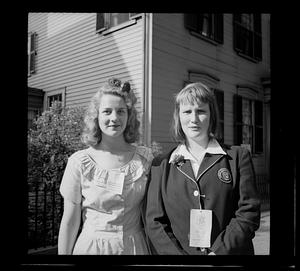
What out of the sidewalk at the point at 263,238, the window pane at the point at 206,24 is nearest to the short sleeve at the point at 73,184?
the sidewalk at the point at 263,238

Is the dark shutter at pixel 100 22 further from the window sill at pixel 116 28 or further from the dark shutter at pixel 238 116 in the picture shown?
the dark shutter at pixel 238 116

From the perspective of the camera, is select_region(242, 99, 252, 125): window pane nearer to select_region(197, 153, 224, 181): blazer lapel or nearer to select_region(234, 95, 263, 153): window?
select_region(234, 95, 263, 153): window

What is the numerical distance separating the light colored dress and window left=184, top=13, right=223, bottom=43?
123 centimetres

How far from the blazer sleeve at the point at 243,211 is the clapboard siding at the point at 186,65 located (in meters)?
0.31

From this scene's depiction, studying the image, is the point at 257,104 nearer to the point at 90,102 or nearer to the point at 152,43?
the point at 152,43

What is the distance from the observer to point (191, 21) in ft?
7.68

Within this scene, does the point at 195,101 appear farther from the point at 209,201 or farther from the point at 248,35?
the point at 248,35

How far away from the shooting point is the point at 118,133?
78.4 inches

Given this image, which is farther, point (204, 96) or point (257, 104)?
point (257, 104)

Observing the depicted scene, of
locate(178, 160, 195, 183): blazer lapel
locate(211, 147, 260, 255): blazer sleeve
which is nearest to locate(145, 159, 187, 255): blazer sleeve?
locate(178, 160, 195, 183): blazer lapel

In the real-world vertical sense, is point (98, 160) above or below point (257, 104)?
below
